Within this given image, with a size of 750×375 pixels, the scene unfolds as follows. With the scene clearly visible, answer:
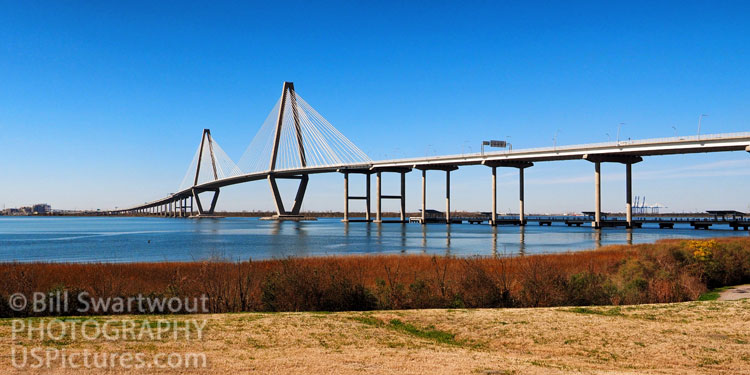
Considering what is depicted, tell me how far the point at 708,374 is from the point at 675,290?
10707mm

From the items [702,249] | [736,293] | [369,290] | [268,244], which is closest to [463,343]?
[369,290]

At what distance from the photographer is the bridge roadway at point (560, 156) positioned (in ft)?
254

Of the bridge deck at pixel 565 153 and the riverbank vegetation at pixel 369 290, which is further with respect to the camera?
the bridge deck at pixel 565 153

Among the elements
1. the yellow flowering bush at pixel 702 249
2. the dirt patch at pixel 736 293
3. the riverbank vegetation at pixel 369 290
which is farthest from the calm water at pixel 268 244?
the dirt patch at pixel 736 293

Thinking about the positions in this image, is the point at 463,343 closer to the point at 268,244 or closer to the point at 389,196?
the point at 268,244

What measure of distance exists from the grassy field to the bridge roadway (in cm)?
7209

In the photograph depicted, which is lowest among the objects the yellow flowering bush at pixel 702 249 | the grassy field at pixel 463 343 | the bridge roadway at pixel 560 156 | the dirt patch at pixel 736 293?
the dirt patch at pixel 736 293

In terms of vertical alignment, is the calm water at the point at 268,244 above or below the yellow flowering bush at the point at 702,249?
below

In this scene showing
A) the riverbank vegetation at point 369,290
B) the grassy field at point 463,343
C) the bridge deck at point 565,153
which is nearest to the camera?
the grassy field at point 463,343

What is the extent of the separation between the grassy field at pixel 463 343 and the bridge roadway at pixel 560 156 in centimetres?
7209

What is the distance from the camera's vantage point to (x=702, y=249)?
25.0 metres

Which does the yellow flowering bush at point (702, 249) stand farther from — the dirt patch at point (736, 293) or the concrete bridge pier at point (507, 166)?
the concrete bridge pier at point (507, 166)

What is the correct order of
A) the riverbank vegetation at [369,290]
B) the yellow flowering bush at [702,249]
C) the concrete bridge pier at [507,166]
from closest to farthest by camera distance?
the riverbank vegetation at [369,290], the yellow flowering bush at [702,249], the concrete bridge pier at [507,166]

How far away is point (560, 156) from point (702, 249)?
7571 centimetres
